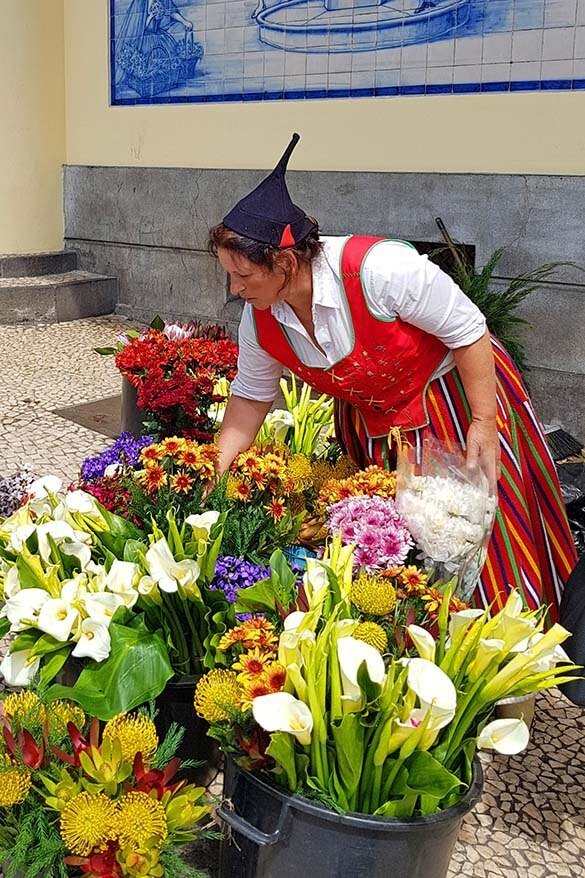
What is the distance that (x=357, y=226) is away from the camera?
20.2 ft

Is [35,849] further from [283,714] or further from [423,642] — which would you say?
[423,642]

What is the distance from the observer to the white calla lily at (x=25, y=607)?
2004mm

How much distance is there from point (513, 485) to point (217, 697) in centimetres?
123

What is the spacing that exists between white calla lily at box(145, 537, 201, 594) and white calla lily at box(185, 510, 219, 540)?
7 centimetres

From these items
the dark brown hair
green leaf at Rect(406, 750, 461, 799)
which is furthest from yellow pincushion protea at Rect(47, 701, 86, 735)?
the dark brown hair

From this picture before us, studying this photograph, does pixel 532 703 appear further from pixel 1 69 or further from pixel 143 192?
pixel 1 69

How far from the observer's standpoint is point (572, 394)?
5.31m

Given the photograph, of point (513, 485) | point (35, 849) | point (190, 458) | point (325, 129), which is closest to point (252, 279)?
point (190, 458)

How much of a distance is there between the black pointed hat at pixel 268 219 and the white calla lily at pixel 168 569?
742 millimetres

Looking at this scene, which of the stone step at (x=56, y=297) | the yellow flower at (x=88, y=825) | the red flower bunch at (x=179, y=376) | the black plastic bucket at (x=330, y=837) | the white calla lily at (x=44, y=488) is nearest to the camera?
the yellow flower at (x=88, y=825)

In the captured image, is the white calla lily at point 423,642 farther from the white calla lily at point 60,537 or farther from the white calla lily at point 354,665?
the white calla lily at point 60,537

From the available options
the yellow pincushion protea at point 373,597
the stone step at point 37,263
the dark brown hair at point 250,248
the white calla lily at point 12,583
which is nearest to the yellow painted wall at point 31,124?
the stone step at point 37,263

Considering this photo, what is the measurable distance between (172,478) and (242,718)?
0.77 metres

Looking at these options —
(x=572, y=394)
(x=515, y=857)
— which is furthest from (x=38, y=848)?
(x=572, y=394)
